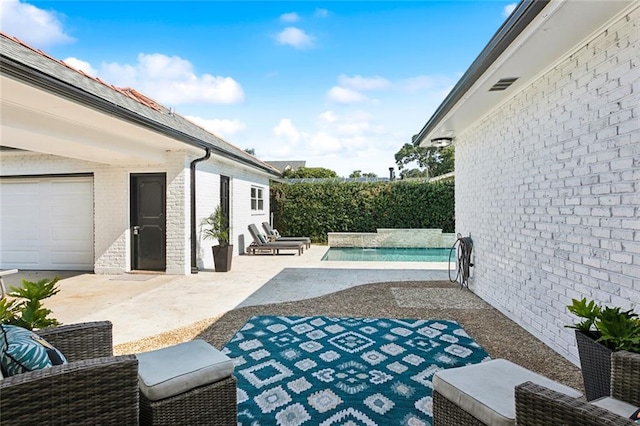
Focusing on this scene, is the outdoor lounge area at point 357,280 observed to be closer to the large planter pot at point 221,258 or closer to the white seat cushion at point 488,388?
the white seat cushion at point 488,388

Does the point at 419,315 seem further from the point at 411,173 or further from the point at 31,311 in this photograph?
the point at 411,173

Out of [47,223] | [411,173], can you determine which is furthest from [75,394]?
[411,173]

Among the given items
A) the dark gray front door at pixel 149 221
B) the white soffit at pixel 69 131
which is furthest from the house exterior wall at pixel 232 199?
the white soffit at pixel 69 131

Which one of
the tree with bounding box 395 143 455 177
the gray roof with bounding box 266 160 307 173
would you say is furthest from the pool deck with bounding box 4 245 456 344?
the gray roof with bounding box 266 160 307 173

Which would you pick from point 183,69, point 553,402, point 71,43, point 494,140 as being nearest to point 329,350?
point 553,402

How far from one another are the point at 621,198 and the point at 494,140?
3063mm

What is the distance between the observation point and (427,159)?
41406mm

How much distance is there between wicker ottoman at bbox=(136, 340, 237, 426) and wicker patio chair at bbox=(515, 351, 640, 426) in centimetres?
165

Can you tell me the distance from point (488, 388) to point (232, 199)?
10204 mm

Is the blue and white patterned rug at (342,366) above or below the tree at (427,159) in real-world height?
below

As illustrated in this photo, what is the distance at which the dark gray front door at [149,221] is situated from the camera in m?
8.68

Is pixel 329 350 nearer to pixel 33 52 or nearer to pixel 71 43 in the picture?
pixel 33 52

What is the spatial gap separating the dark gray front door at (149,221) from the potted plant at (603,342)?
8.26 metres

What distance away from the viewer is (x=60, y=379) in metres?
1.65
